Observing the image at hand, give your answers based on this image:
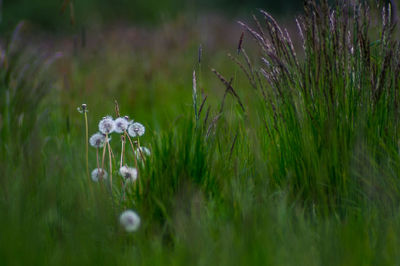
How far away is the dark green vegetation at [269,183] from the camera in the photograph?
61.1 inches

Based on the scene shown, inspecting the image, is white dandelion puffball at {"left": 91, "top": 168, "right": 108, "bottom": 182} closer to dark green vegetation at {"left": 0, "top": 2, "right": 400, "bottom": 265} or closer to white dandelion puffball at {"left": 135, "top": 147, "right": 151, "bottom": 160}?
dark green vegetation at {"left": 0, "top": 2, "right": 400, "bottom": 265}

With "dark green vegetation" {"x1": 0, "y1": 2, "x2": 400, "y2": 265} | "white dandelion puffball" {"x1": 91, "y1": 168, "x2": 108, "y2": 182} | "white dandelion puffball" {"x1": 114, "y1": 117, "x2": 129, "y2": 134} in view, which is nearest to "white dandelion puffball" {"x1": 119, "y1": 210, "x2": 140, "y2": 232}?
"dark green vegetation" {"x1": 0, "y1": 2, "x2": 400, "y2": 265}

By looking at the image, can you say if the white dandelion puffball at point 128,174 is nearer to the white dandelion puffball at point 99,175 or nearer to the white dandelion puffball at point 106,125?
the white dandelion puffball at point 99,175

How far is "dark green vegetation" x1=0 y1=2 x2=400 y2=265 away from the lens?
1551 mm

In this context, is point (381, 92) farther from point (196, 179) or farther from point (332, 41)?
point (196, 179)

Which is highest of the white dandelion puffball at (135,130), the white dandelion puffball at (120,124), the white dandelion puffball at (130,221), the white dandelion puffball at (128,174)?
the white dandelion puffball at (120,124)

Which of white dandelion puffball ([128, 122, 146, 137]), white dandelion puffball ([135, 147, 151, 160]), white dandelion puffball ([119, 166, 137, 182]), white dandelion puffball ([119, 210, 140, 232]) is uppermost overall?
white dandelion puffball ([128, 122, 146, 137])

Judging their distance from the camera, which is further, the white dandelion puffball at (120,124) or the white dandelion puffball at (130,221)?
the white dandelion puffball at (120,124)

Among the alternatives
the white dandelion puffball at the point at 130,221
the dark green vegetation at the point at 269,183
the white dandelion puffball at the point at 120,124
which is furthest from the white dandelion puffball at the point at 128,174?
the white dandelion puffball at the point at 130,221

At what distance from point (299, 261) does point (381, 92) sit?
3.31 ft

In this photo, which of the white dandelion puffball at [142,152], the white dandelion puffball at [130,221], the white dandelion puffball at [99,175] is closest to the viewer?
the white dandelion puffball at [130,221]

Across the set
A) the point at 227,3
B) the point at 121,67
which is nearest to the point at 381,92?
the point at 121,67

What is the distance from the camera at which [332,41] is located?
7.19 ft

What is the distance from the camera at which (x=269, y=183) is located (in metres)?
2.15
